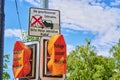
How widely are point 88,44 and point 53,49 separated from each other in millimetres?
39448

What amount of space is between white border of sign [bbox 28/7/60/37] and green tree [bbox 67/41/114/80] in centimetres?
3584

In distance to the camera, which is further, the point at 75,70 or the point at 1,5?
the point at 75,70

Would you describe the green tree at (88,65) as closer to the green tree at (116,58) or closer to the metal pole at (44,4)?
the green tree at (116,58)

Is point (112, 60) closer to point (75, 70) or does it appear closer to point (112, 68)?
point (112, 68)

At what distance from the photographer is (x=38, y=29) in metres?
5.79

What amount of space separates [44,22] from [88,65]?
1452 inches

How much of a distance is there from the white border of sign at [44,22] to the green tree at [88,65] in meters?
35.8

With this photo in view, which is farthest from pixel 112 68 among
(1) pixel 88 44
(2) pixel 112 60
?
(1) pixel 88 44

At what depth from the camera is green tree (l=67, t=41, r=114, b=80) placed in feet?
137

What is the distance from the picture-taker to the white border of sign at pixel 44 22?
5.74 m

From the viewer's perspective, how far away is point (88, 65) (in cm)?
4241

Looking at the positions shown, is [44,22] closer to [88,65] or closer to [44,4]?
[44,4]

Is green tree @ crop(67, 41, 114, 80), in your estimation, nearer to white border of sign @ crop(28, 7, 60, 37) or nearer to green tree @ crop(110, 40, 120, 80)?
green tree @ crop(110, 40, 120, 80)

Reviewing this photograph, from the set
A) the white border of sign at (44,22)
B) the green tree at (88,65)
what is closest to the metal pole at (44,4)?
the white border of sign at (44,22)
